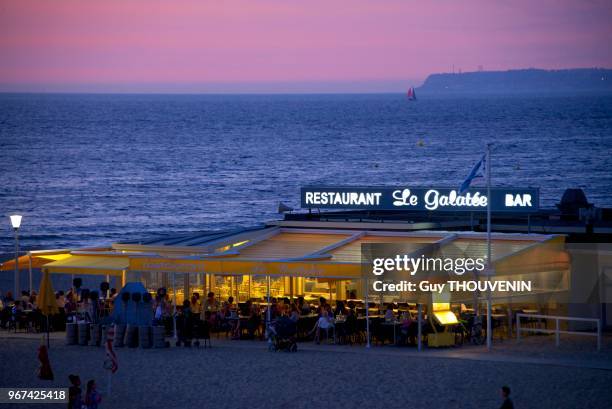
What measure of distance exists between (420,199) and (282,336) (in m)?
7.14

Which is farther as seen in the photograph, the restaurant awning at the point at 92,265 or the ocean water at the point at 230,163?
the ocean water at the point at 230,163

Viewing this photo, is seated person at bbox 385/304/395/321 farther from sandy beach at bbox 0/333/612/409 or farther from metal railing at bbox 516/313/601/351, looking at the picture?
metal railing at bbox 516/313/601/351

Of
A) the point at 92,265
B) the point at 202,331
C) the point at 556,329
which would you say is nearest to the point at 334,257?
the point at 202,331

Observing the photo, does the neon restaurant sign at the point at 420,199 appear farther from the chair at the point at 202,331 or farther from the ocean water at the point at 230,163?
the ocean water at the point at 230,163

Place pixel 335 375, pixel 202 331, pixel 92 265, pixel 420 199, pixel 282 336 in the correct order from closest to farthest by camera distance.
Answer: pixel 335 375, pixel 282 336, pixel 202 331, pixel 92 265, pixel 420 199

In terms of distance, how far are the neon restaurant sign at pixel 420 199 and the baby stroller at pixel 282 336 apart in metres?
6.50

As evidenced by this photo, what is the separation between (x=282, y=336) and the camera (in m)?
22.2

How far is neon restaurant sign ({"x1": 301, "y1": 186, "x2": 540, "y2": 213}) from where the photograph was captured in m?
26.6

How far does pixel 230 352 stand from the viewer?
2239cm

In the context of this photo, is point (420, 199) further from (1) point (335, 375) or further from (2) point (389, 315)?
(1) point (335, 375)

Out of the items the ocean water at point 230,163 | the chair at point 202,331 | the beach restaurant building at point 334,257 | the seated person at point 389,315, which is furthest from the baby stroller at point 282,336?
the ocean water at point 230,163

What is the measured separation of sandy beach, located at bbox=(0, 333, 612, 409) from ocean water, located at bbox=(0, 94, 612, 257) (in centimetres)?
3754

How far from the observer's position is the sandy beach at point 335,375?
17750 millimetres

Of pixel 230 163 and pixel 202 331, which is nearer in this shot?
pixel 202 331
